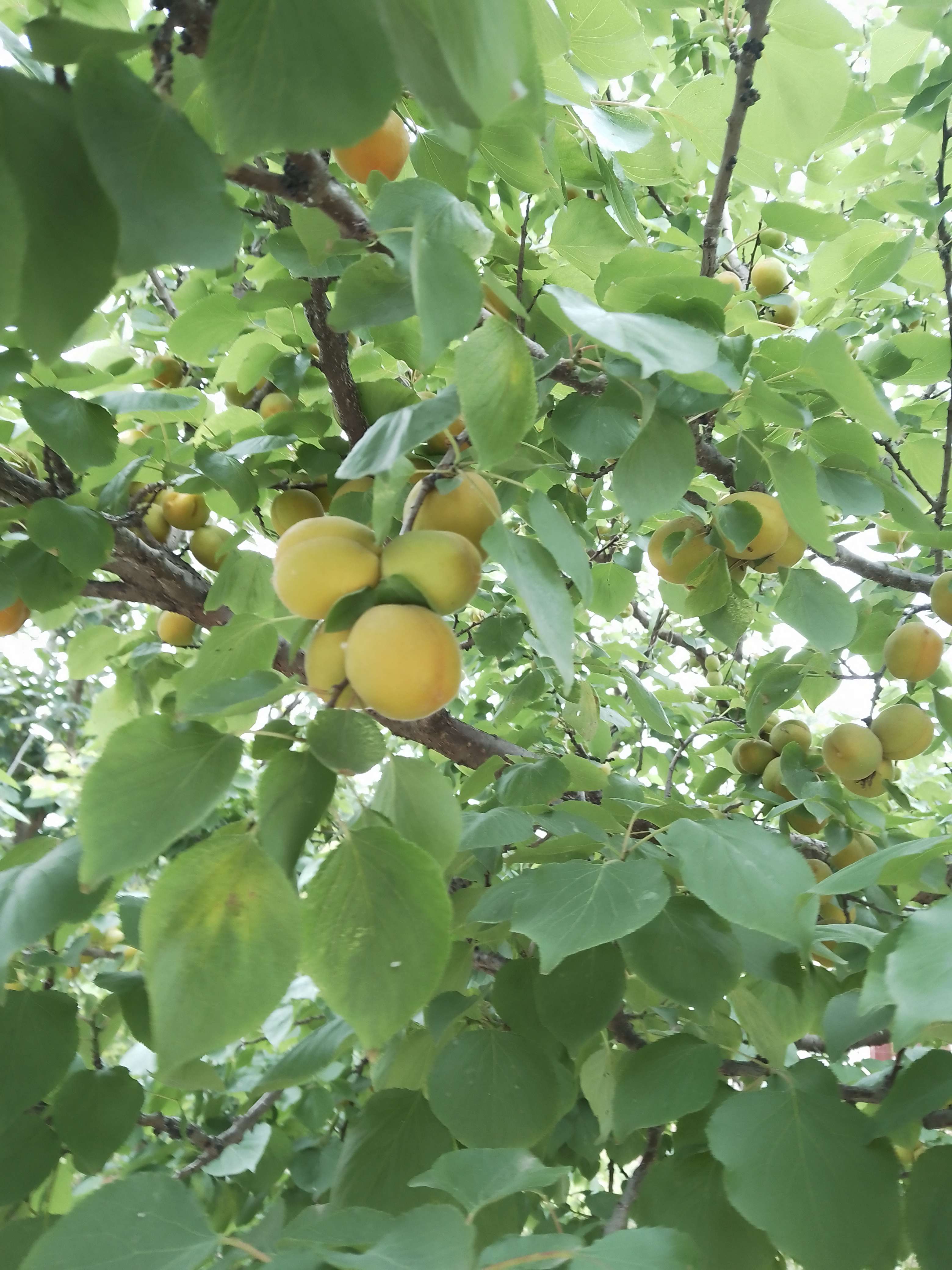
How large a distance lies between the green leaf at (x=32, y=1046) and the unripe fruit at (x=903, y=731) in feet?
4.10

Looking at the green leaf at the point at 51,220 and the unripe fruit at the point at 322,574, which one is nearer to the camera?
the green leaf at the point at 51,220

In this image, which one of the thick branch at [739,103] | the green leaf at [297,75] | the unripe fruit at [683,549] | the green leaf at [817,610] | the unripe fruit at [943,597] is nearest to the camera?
the green leaf at [297,75]

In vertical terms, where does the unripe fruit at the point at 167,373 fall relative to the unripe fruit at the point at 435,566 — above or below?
above

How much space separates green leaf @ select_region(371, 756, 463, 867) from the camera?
506mm

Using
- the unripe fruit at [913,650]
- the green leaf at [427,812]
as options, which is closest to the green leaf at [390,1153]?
the green leaf at [427,812]

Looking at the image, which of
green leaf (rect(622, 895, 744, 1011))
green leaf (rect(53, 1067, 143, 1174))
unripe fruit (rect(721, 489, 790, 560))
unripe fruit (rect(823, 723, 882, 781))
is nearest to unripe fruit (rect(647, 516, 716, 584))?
unripe fruit (rect(721, 489, 790, 560))

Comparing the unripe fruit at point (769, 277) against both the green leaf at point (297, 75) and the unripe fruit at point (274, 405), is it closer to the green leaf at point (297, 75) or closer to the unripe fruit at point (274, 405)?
the unripe fruit at point (274, 405)

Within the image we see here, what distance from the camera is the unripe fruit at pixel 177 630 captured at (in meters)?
1.24

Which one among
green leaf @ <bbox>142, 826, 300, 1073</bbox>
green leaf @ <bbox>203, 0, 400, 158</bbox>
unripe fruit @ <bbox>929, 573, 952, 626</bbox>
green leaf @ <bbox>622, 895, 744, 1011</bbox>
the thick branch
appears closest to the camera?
green leaf @ <bbox>203, 0, 400, 158</bbox>

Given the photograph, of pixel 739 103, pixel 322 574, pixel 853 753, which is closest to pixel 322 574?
pixel 322 574

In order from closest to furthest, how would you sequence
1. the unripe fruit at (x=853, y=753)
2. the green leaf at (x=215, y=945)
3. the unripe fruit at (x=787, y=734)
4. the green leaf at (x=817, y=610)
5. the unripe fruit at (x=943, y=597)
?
the green leaf at (x=215, y=945) < the green leaf at (x=817, y=610) < the unripe fruit at (x=943, y=597) < the unripe fruit at (x=853, y=753) < the unripe fruit at (x=787, y=734)

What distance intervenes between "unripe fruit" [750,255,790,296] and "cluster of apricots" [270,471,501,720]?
3.57 feet

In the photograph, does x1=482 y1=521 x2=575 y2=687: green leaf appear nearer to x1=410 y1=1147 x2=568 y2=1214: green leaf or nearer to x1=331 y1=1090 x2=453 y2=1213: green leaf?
x1=410 y1=1147 x2=568 y2=1214: green leaf

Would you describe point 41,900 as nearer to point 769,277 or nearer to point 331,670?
point 331,670
